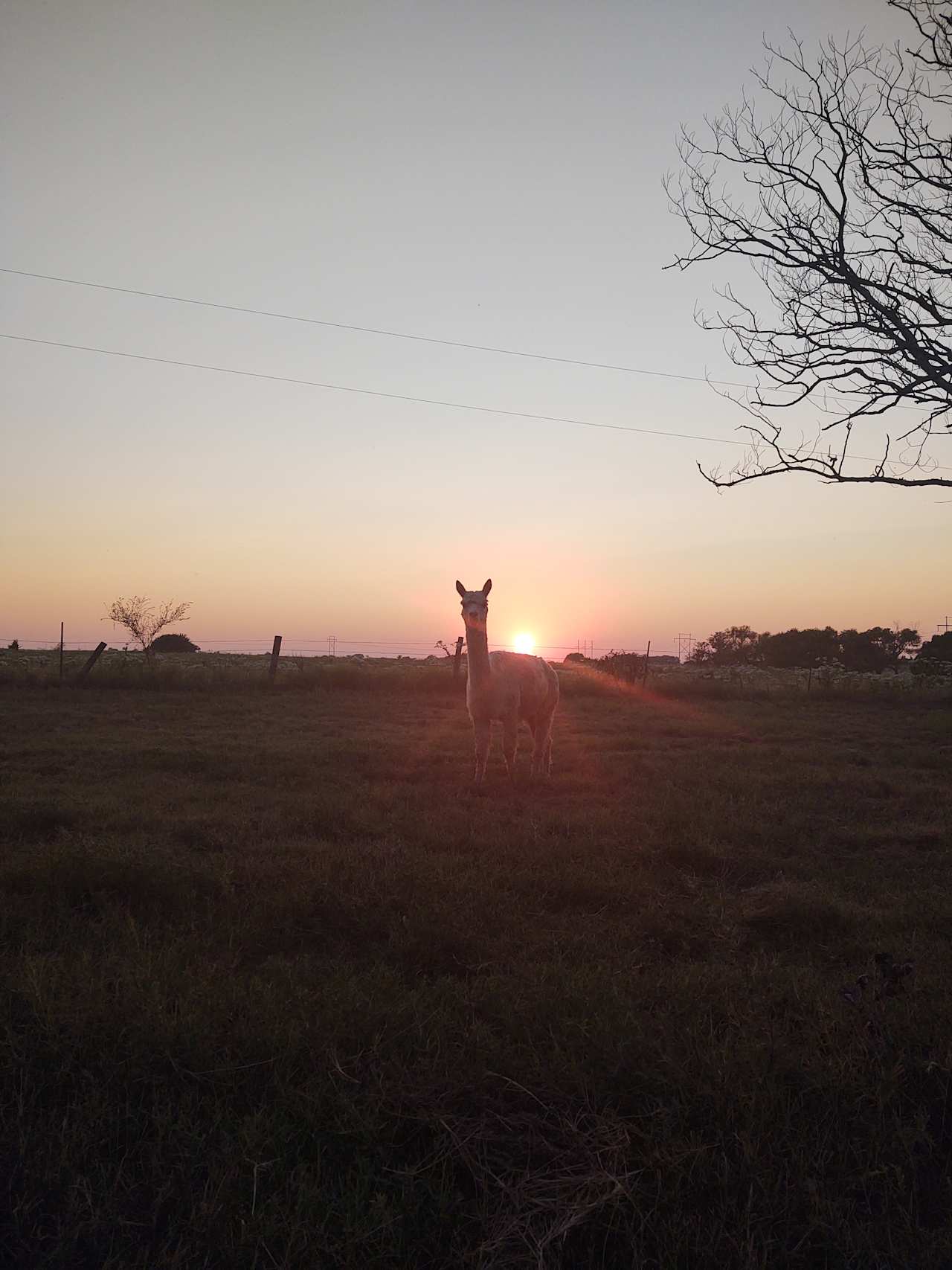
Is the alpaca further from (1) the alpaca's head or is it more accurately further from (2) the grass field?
(2) the grass field

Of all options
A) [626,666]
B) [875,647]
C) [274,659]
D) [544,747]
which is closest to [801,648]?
[875,647]

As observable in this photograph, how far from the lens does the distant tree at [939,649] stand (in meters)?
44.1

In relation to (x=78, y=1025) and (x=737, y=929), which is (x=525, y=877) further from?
(x=78, y=1025)

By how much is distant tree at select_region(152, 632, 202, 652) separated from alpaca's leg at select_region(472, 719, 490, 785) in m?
46.0

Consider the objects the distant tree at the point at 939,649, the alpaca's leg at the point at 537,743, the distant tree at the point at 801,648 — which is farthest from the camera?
the distant tree at the point at 801,648

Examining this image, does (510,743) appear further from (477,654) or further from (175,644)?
(175,644)

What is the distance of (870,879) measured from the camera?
5910mm

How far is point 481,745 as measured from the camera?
9547 millimetres

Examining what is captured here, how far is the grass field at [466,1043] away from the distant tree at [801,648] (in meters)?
47.8

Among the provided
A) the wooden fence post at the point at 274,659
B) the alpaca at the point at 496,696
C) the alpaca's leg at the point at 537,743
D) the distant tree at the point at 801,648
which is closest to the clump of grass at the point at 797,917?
the alpaca at the point at 496,696

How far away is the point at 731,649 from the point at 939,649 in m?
13.7

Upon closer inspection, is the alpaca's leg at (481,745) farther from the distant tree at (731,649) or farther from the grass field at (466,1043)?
the distant tree at (731,649)

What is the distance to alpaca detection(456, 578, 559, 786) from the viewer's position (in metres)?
9.75

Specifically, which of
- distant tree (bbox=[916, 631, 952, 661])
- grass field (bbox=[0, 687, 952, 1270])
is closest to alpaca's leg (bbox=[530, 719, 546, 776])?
grass field (bbox=[0, 687, 952, 1270])
